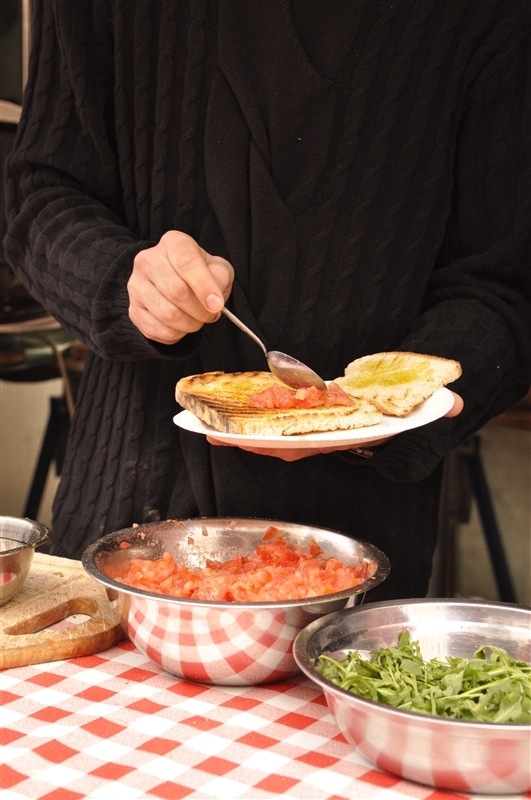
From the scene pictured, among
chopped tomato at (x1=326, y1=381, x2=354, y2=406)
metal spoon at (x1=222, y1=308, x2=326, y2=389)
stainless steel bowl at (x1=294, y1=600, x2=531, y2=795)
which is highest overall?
metal spoon at (x1=222, y1=308, x2=326, y2=389)

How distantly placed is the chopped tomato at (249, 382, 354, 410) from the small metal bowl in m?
0.44

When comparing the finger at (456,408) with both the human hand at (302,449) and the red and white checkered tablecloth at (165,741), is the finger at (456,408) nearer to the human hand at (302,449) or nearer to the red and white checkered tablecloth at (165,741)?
the human hand at (302,449)

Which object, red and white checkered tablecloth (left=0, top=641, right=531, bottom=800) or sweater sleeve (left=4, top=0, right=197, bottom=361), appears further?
sweater sleeve (left=4, top=0, right=197, bottom=361)

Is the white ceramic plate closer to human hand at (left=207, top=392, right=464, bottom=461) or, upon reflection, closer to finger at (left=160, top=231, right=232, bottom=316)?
human hand at (left=207, top=392, right=464, bottom=461)

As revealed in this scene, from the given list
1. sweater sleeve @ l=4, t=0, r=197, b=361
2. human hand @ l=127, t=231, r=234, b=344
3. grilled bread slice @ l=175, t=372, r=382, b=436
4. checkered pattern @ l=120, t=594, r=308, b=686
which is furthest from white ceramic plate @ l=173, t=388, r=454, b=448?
sweater sleeve @ l=4, t=0, r=197, b=361

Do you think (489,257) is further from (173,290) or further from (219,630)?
(219,630)

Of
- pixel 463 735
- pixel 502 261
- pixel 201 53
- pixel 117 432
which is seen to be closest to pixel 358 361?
pixel 502 261

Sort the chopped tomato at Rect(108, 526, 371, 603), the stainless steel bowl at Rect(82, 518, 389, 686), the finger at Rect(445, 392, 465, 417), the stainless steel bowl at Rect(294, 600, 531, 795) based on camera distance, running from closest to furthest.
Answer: the stainless steel bowl at Rect(294, 600, 531, 795) → the stainless steel bowl at Rect(82, 518, 389, 686) → the chopped tomato at Rect(108, 526, 371, 603) → the finger at Rect(445, 392, 465, 417)

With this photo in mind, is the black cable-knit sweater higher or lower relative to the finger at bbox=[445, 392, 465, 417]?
higher

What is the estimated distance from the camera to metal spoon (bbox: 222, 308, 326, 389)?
172cm

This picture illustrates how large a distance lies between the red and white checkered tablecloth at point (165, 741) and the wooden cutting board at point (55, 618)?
0.02m

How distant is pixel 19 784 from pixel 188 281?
0.81 m

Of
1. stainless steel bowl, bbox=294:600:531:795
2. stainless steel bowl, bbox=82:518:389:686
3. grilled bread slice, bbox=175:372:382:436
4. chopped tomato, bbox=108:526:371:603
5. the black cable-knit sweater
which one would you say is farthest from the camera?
the black cable-knit sweater

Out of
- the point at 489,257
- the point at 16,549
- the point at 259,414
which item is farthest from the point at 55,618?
the point at 489,257
